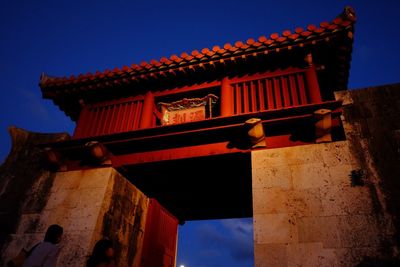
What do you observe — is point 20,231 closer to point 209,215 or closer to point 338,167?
point 209,215

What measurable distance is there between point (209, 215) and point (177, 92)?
4.95 m

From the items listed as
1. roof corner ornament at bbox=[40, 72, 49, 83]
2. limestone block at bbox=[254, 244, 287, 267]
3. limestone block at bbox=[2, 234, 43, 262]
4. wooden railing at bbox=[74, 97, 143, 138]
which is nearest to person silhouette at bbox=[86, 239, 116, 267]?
limestone block at bbox=[2, 234, 43, 262]

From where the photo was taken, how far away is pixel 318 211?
4930mm

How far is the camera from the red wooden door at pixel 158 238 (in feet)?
26.0

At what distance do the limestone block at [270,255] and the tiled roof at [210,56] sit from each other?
4.36 metres

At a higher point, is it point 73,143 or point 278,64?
point 278,64

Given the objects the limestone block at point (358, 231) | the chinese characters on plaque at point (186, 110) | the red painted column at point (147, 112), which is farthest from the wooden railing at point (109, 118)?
the limestone block at point (358, 231)

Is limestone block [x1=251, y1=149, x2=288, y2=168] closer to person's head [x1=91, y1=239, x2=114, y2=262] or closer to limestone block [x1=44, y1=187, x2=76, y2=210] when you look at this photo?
person's head [x1=91, y1=239, x2=114, y2=262]

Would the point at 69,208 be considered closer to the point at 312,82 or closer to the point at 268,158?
the point at 268,158

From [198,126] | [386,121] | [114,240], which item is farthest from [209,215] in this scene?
[386,121]

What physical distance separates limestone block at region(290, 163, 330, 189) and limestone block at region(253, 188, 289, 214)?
0.33 meters

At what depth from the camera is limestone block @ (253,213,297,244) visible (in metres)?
4.83

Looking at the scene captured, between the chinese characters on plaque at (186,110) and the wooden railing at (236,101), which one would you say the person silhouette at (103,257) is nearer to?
the wooden railing at (236,101)

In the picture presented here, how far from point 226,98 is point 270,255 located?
377 centimetres
